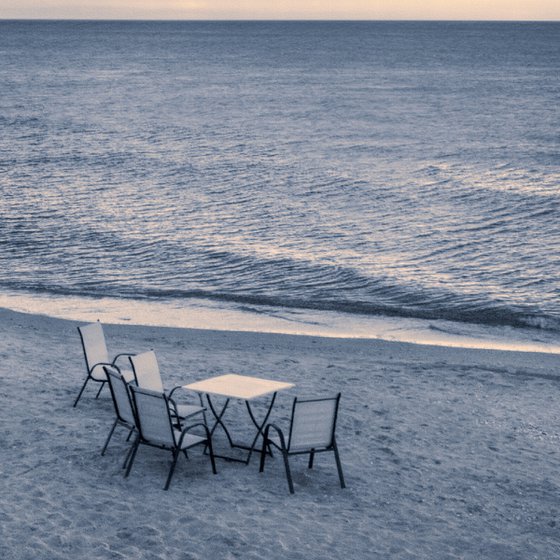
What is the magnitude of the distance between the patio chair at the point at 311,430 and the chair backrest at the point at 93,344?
3401mm

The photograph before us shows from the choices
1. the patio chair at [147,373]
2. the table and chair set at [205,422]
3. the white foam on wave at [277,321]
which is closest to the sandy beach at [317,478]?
the table and chair set at [205,422]

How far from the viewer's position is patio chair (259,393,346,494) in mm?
8328

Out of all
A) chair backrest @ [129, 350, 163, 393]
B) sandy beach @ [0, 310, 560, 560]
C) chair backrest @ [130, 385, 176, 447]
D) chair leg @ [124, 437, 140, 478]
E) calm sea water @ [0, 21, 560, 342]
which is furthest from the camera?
calm sea water @ [0, 21, 560, 342]

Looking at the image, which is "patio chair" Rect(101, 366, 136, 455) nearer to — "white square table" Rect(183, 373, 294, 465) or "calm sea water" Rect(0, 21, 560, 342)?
"white square table" Rect(183, 373, 294, 465)

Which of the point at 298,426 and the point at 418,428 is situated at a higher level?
the point at 298,426

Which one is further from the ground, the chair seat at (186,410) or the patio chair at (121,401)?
the patio chair at (121,401)

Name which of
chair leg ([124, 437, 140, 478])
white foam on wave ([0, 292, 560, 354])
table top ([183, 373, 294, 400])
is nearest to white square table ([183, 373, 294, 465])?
table top ([183, 373, 294, 400])

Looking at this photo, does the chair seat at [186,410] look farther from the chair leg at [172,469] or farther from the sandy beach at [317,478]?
the chair leg at [172,469]

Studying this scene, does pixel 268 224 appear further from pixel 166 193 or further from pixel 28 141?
pixel 28 141

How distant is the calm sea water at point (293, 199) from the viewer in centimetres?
2109

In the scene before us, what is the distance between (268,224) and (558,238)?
8.88 meters

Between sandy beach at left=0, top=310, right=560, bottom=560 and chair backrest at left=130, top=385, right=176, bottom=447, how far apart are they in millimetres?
448

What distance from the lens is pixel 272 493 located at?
8.45 meters

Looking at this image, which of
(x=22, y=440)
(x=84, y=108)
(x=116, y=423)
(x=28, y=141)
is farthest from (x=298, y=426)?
(x=84, y=108)
